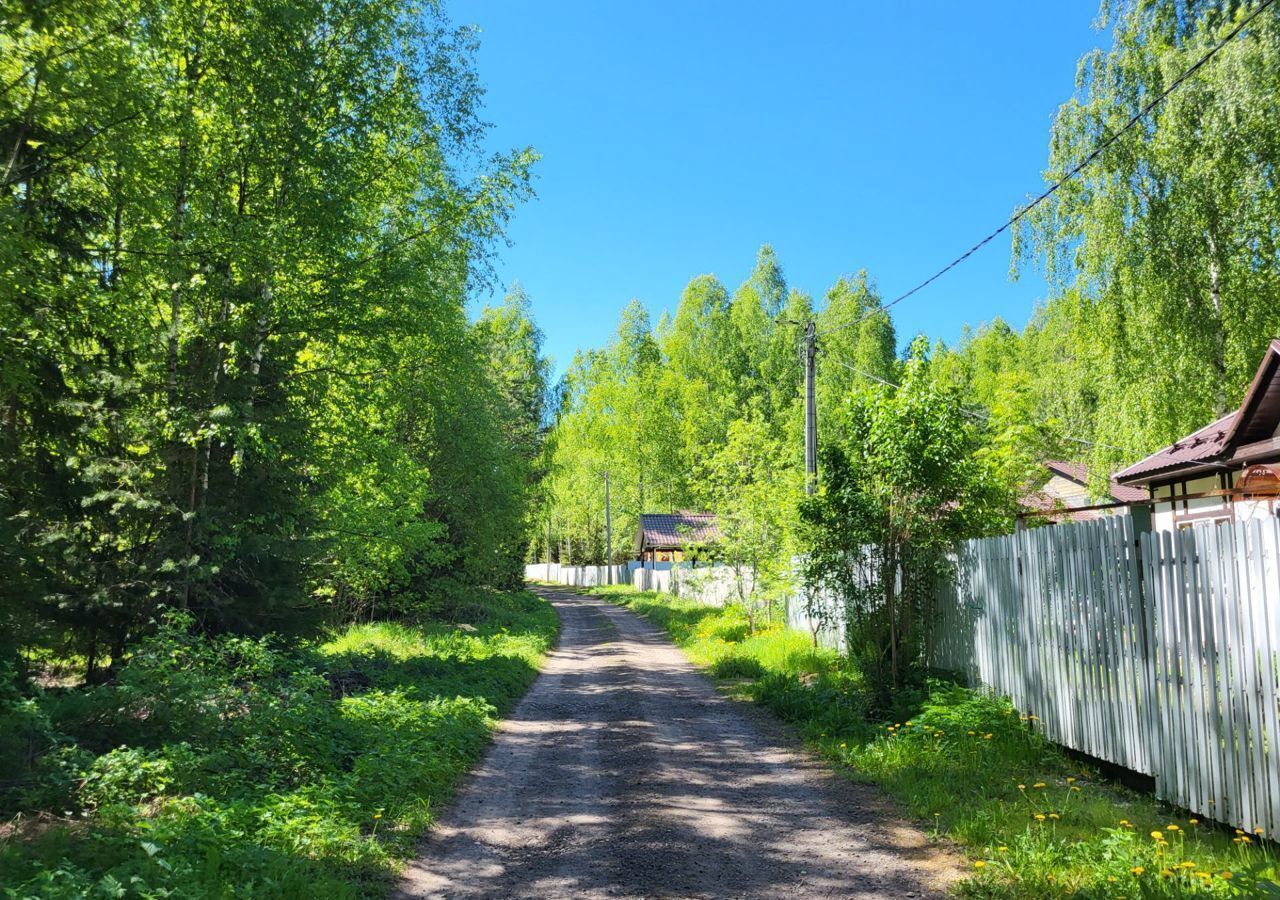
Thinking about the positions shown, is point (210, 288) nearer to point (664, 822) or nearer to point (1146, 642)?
point (664, 822)

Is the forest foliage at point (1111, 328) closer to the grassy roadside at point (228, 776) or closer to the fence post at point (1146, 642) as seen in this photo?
the fence post at point (1146, 642)

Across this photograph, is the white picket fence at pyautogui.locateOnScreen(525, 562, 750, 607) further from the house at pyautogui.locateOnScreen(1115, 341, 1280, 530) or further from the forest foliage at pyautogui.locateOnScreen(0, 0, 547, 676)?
the forest foliage at pyautogui.locateOnScreen(0, 0, 547, 676)

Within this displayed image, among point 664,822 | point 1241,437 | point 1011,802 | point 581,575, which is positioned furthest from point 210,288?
point 581,575

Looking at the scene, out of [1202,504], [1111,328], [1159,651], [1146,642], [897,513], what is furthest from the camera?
[1111,328]

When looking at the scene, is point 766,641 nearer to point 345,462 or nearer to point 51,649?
point 345,462

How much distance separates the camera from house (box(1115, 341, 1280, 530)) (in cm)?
1312

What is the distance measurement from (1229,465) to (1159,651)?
11812 mm

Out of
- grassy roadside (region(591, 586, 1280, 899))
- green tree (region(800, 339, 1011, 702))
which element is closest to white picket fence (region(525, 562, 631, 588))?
green tree (region(800, 339, 1011, 702))

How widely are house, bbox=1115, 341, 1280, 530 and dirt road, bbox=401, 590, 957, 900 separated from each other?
7772mm

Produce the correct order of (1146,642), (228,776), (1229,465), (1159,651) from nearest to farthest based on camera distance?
Result: (1159,651), (1146,642), (228,776), (1229,465)

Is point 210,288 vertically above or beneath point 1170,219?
beneath

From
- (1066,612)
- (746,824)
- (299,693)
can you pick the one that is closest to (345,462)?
(299,693)

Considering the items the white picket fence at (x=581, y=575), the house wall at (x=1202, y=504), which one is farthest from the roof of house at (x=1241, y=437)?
the white picket fence at (x=581, y=575)

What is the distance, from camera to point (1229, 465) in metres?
14.8
